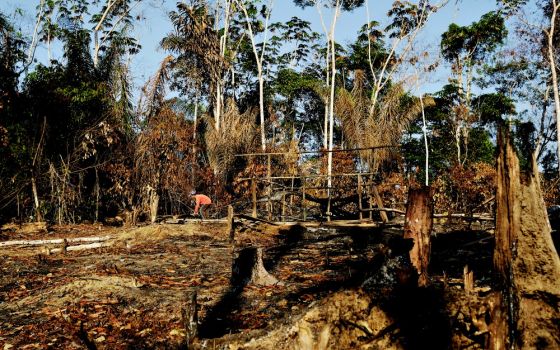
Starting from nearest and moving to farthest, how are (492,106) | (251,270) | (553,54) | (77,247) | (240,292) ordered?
(240,292), (251,270), (77,247), (553,54), (492,106)

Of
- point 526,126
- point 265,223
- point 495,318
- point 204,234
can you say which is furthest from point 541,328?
point 204,234

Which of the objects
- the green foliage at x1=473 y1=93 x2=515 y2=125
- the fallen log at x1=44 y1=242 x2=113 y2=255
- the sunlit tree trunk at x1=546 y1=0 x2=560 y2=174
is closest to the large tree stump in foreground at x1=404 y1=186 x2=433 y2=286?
the fallen log at x1=44 y1=242 x2=113 y2=255

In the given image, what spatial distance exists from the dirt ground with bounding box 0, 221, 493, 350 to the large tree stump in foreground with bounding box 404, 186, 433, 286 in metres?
0.14

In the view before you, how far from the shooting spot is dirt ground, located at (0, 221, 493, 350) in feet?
10.8

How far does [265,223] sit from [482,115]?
21.5 metres

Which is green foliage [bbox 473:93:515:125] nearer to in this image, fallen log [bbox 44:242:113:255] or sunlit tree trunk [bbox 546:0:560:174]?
sunlit tree trunk [bbox 546:0:560:174]

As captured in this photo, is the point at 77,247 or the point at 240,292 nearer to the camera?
the point at 240,292

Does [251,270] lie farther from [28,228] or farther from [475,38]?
[475,38]

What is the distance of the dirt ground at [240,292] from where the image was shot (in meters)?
3.29

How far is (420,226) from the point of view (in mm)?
4352

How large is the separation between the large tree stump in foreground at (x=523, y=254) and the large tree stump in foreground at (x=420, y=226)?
3.78 ft

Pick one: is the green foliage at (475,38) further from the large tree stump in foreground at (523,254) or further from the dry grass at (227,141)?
the large tree stump in foreground at (523,254)

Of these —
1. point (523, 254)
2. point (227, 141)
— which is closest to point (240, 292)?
point (523, 254)

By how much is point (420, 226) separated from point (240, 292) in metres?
3.44
